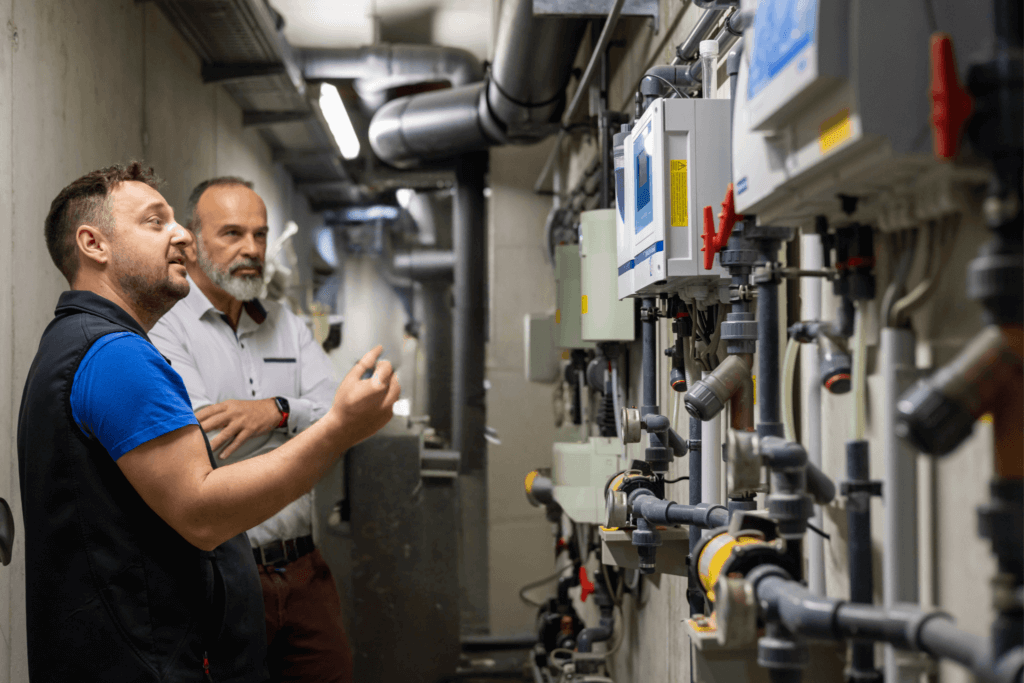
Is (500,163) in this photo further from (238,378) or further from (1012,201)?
(1012,201)

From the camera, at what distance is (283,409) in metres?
2.18

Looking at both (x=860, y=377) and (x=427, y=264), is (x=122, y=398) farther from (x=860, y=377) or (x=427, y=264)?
(x=427, y=264)

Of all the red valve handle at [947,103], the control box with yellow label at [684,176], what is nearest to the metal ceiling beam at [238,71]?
the control box with yellow label at [684,176]

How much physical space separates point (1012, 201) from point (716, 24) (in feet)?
3.30

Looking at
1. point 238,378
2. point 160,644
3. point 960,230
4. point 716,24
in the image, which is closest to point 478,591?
point 238,378

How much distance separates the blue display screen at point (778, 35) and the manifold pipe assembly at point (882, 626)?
1.86 ft

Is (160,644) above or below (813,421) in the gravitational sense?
below

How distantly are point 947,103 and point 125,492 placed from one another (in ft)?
4.30

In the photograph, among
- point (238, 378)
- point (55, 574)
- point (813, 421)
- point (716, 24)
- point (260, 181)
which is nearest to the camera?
point (813, 421)

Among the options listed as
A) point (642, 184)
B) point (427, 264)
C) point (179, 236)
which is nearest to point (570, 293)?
point (642, 184)

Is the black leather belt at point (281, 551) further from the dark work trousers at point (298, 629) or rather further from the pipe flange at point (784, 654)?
the pipe flange at point (784, 654)

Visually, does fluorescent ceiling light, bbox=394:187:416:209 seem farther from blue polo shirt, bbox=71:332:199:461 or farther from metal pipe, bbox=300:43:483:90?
blue polo shirt, bbox=71:332:199:461

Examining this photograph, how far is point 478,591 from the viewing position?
4.45 meters

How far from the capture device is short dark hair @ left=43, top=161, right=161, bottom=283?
57.5 inches
